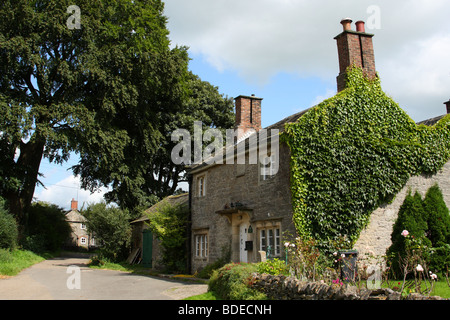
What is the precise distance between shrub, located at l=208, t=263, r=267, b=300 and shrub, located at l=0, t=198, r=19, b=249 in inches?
587

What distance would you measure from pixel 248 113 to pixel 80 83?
1170 centimetres

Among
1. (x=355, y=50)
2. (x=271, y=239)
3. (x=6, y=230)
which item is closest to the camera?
(x=271, y=239)

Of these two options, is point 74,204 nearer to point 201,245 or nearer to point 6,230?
point 6,230

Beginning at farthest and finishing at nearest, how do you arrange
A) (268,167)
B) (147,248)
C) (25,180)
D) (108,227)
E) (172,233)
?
1. (147,248)
2. (108,227)
3. (25,180)
4. (172,233)
5. (268,167)

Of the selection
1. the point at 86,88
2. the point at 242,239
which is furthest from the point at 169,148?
the point at 242,239

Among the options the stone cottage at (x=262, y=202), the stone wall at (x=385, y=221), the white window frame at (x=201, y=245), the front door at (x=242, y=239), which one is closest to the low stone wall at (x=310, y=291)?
the stone cottage at (x=262, y=202)

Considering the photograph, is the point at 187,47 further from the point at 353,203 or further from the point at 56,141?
the point at 353,203

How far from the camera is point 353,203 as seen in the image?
13.2 m

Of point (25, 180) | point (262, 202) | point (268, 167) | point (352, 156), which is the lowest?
point (262, 202)

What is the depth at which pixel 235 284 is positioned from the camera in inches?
406

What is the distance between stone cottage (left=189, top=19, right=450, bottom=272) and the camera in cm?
1353

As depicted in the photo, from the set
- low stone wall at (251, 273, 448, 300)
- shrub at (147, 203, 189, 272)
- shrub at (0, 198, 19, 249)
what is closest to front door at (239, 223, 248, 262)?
shrub at (147, 203, 189, 272)
